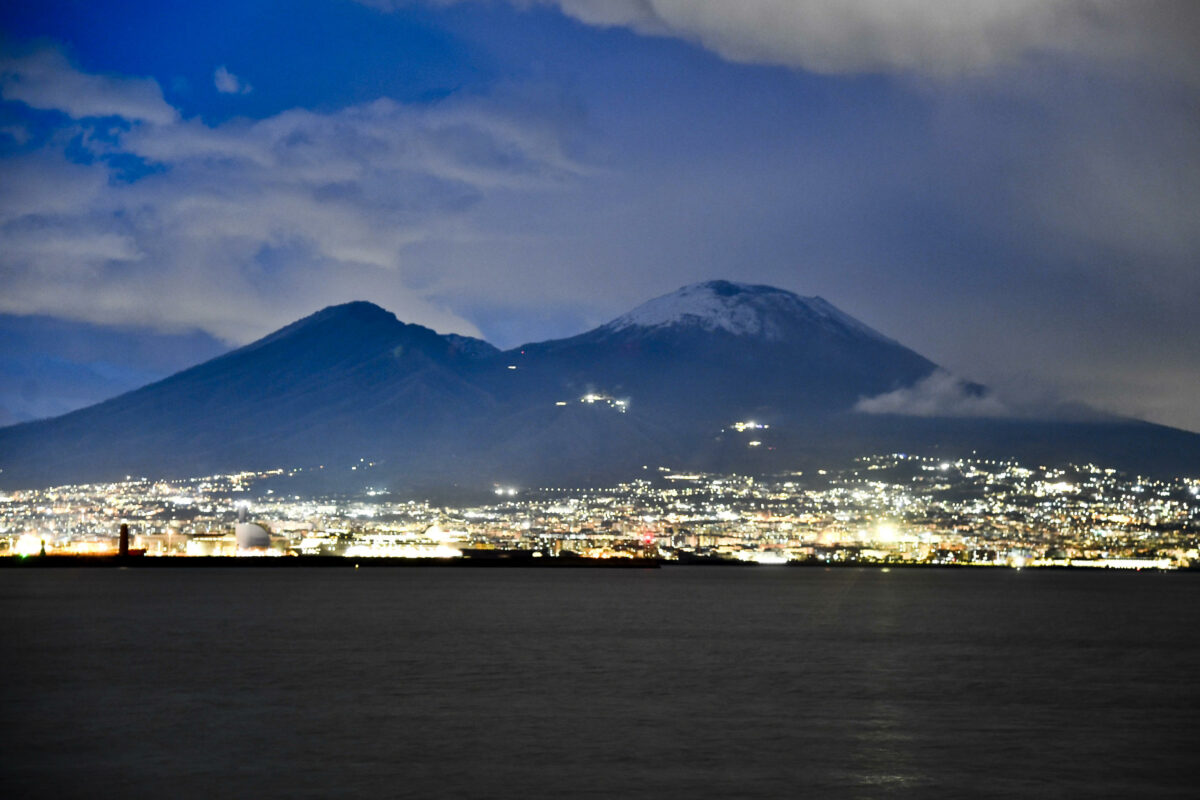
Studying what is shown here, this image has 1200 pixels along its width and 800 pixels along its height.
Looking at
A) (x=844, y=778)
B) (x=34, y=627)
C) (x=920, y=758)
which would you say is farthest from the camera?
(x=34, y=627)

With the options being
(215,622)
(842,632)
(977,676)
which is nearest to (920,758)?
(977,676)

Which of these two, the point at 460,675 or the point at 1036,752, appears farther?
the point at 460,675

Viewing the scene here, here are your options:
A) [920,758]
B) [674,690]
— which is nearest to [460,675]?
[674,690]

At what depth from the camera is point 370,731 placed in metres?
31.5

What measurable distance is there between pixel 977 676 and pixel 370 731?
22570mm

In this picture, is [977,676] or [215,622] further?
[215,622]

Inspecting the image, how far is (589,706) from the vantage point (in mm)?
36250

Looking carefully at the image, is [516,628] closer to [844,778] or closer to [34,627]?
[34,627]

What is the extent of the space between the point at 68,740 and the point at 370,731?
6.40m

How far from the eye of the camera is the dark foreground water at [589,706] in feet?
85.8

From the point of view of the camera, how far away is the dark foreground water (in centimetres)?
2614

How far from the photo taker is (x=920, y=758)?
28.9 meters

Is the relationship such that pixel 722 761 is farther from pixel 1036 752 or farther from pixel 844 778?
pixel 1036 752

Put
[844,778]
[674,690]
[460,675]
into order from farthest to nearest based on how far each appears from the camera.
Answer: [460,675]
[674,690]
[844,778]
